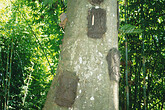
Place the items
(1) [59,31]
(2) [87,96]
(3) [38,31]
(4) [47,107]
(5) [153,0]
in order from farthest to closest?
1. (3) [38,31]
2. (1) [59,31]
3. (5) [153,0]
4. (4) [47,107]
5. (2) [87,96]

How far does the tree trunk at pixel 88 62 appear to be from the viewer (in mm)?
1051

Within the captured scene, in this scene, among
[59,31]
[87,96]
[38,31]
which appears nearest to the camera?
[87,96]

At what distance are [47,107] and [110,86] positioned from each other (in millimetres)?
343

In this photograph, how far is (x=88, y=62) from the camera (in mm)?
1071

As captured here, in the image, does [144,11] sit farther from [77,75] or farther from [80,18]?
[77,75]

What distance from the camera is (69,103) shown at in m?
1.05

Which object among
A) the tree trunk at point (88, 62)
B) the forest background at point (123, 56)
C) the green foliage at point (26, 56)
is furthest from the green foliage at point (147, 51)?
the tree trunk at point (88, 62)

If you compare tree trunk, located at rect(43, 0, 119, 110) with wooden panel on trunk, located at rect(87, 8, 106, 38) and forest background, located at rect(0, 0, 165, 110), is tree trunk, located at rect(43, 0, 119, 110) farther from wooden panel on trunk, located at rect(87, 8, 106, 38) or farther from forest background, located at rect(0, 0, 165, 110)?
forest background, located at rect(0, 0, 165, 110)

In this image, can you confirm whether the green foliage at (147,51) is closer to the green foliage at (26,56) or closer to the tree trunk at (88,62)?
the green foliage at (26,56)

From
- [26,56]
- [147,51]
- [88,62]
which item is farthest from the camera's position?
[26,56]

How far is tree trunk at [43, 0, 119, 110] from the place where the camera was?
1.05m

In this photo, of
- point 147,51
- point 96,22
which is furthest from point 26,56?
point 96,22

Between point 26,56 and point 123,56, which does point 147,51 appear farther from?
point 26,56

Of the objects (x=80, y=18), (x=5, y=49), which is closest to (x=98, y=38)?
(x=80, y=18)
